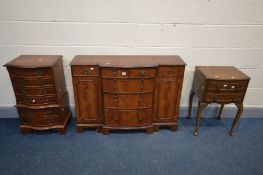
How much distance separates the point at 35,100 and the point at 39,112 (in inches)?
6.0

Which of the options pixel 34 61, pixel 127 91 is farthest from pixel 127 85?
pixel 34 61

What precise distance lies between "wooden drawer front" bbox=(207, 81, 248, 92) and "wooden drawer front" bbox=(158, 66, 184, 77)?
1.04 feet

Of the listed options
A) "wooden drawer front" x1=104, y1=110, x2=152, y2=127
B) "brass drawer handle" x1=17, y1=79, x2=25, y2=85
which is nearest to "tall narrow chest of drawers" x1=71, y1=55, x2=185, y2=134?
"wooden drawer front" x1=104, y1=110, x2=152, y2=127

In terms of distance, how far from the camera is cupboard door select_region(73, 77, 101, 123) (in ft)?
7.27

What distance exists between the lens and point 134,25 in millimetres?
2338

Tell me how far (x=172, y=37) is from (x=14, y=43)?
71.2 inches

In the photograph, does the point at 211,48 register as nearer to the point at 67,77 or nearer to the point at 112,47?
the point at 112,47

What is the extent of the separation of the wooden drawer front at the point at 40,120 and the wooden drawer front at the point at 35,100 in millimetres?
192

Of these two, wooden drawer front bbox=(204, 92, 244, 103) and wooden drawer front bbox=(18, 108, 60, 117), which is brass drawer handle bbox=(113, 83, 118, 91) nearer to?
wooden drawer front bbox=(18, 108, 60, 117)

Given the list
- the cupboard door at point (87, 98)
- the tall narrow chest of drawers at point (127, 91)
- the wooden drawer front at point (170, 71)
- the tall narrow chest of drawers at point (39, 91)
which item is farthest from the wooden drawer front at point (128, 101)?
the tall narrow chest of drawers at point (39, 91)

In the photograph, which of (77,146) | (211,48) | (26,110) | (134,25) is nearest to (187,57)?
(211,48)

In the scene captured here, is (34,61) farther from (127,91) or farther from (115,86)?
(127,91)

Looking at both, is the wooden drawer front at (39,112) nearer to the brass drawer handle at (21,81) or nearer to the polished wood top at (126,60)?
the brass drawer handle at (21,81)

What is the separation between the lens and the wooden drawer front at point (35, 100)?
2225mm
